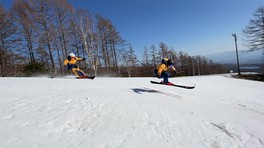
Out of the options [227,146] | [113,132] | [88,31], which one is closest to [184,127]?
[227,146]

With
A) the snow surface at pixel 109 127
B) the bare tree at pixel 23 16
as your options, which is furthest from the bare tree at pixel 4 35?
the snow surface at pixel 109 127

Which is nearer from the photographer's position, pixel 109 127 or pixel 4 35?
pixel 109 127

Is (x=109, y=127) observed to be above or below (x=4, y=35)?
below

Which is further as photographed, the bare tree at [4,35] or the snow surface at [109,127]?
the bare tree at [4,35]

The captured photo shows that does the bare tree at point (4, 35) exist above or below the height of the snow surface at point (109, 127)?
above

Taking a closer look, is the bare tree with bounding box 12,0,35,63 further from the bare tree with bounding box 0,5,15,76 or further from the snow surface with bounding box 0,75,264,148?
the snow surface with bounding box 0,75,264,148

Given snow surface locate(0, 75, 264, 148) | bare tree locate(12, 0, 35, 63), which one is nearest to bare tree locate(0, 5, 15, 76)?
bare tree locate(12, 0, 35, 63)

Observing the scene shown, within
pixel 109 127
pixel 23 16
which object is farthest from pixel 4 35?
pixel 109 127

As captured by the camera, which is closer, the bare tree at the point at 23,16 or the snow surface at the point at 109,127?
the snow surface at the point at 109,127

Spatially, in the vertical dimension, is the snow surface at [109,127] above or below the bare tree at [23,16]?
below

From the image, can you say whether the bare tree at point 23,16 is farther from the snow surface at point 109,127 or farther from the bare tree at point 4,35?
the snow surface at point 109,127

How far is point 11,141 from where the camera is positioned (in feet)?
9.41

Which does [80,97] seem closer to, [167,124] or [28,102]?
[28,102]

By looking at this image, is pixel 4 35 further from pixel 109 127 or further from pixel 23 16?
pixel 109 127
